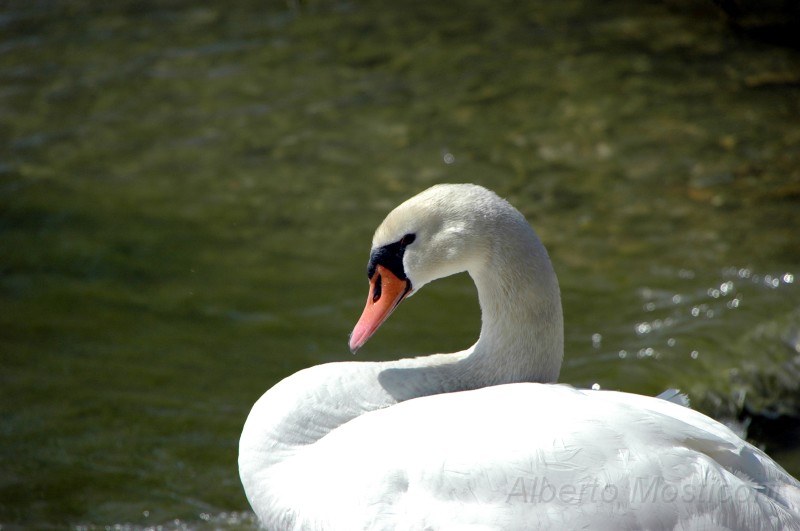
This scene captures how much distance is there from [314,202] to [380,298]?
3.43m

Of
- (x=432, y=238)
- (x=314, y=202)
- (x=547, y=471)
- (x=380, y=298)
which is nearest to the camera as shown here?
(x=547, y=471)

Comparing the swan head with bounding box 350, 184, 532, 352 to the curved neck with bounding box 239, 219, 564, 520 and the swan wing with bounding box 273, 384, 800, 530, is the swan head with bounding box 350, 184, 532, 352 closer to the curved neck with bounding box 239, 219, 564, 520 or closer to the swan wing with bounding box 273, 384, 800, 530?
the curved neck with bounding box 239, 219, 564, 520

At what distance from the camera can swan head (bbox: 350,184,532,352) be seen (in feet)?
11.8

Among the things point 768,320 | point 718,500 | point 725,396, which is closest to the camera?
point 718,500

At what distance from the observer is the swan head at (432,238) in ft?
11.8

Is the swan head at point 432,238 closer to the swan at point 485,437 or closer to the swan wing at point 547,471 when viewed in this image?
the swan at point 485,437

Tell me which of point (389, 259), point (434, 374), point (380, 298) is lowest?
point (434, 374)

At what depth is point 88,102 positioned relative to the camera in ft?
27.8

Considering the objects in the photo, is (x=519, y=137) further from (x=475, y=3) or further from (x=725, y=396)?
(x=725, y=396)

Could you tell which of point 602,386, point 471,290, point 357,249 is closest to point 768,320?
point 602,386

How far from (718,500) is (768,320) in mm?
2625

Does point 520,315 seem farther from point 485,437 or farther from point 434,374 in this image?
point 485,437

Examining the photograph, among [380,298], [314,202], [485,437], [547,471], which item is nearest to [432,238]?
[380,298]

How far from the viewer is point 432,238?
12.0 ft
